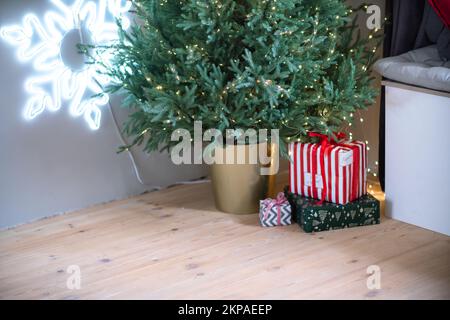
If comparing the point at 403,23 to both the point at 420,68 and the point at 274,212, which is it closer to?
the point at 420,68

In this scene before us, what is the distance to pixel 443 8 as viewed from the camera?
308 centimetres

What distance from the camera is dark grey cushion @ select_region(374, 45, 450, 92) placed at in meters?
2.96

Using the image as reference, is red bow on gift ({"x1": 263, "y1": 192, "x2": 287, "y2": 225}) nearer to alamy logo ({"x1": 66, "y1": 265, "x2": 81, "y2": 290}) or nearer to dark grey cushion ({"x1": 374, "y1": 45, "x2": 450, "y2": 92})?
dark grey cushion ({"x1": 374, "y1": 45, "x2": 450, "y2": 92})

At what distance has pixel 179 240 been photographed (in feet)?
10.3

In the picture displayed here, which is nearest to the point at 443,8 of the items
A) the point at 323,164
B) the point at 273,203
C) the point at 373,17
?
the point at 373,17

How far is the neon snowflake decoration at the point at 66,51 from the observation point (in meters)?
3.26

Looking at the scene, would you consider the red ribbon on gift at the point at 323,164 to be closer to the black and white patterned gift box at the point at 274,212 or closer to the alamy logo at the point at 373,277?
the black and white patterned gift box at the point at 274,212

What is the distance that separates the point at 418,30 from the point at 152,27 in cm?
116

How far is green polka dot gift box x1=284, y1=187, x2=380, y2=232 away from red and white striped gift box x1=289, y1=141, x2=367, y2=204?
0.04 metres

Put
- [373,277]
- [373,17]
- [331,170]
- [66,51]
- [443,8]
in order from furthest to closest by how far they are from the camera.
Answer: [373,17] → [66,51] → [331,170] → [443,8] → [373,277]

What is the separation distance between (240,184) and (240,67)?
521 mm

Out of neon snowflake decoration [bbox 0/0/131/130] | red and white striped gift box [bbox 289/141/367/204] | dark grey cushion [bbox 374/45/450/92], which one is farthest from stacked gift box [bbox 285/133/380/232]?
neon snowflake decoration [bbox 0/0/131/130]

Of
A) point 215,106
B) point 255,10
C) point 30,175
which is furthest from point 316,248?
point 30,175
